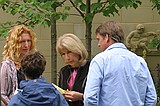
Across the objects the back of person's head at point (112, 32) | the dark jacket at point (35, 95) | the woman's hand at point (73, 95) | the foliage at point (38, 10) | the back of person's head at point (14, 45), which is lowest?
the woman's hand at point (73, 95)

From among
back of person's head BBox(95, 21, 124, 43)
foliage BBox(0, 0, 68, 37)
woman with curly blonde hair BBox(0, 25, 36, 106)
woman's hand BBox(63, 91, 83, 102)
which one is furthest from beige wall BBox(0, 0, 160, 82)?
back of person's head BBox(95, 21, 124, 43)

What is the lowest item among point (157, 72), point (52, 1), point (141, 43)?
point (157, 72)

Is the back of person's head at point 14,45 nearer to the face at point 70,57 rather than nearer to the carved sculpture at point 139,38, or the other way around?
the face at point 70,57

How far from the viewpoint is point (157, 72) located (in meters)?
9.45

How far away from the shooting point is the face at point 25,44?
5.16 meters

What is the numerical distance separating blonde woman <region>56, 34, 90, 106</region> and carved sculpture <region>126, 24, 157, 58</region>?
446 cm

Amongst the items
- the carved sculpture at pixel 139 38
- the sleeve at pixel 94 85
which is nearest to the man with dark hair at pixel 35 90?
the sleeve at pixel 94 85

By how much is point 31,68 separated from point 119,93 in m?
0.84

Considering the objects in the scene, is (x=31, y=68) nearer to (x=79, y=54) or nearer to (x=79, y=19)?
(x=79, y=54)

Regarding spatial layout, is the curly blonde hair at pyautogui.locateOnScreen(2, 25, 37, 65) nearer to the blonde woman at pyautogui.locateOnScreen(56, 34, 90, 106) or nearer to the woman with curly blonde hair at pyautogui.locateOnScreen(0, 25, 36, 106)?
the woman with curly blonde hair at pyautogui.locateOnScreen(0, 25, 36, 106)

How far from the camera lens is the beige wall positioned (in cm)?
916

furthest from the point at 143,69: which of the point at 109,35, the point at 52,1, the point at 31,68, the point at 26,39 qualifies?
the point at 52,1

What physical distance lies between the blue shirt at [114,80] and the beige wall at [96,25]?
4731 millimetres

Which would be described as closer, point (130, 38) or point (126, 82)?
point (126, 82)
